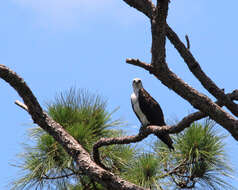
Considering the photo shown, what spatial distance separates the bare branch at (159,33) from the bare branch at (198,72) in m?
0.36

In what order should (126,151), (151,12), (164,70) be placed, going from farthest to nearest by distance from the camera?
(126,151)
(151,12)
(164,70)

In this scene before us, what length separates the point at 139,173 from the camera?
3883 mm

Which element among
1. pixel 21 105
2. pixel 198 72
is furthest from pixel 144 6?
pixel 21 105

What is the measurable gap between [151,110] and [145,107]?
7cm

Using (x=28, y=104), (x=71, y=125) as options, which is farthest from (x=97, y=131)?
(x=28, y=104)

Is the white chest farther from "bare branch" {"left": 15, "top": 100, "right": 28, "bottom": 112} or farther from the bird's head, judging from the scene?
"bare branch" {"left": 15, "top": 100, "right": 28, "bottom": 112}

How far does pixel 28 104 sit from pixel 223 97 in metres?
1.38

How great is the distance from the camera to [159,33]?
8.87ft

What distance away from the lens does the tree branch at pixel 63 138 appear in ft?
10.1

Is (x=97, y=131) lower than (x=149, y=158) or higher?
higher

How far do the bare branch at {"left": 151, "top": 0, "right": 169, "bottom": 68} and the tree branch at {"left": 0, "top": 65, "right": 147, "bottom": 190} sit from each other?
87 cm

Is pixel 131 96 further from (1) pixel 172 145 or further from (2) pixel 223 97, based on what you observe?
(2) pixel 223 97

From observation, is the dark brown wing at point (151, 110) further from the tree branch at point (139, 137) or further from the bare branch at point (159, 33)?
the bare branch at point (159, 33)

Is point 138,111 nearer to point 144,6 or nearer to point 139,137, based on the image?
point 139,137
